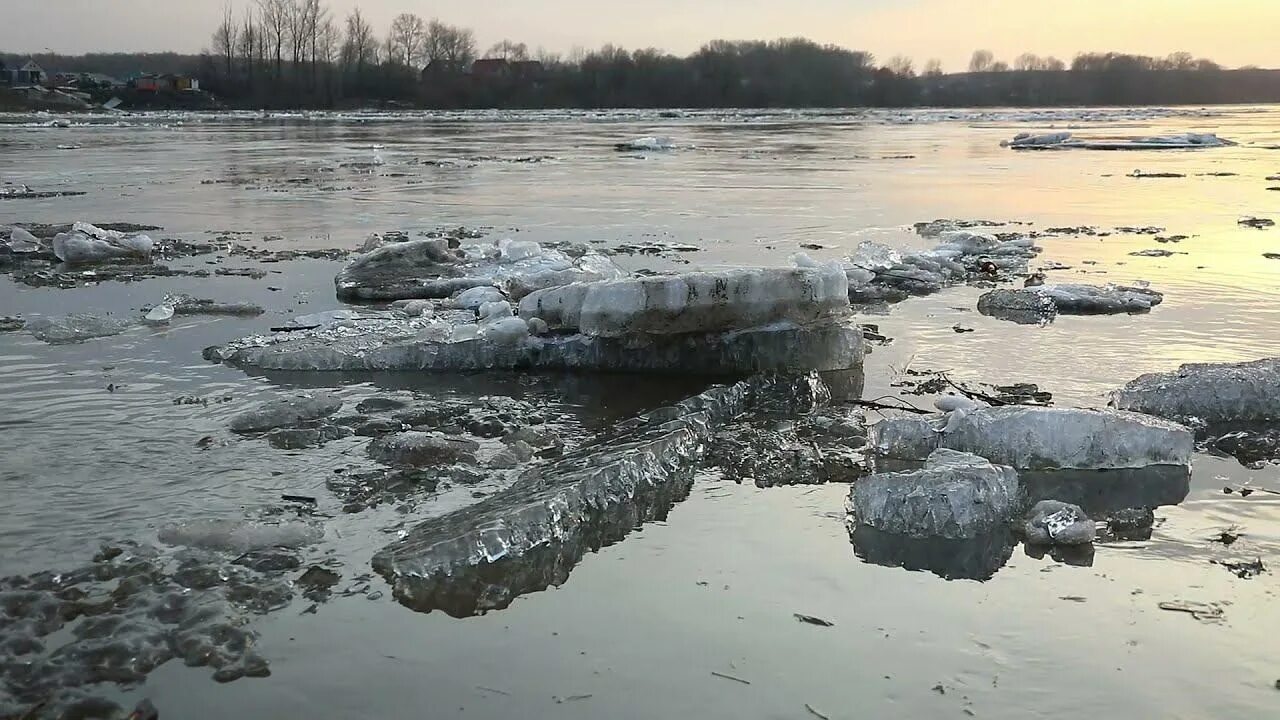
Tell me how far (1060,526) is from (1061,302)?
4.17 meters

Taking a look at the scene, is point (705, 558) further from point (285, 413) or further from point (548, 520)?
point (285, 413)

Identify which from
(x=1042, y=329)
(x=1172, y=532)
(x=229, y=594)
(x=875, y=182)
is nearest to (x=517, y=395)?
(x=229, y=594)

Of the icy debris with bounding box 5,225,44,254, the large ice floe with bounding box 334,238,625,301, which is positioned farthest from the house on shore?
the large ice floe with bounding box 334,238,625,301

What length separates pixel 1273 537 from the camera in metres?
3.57

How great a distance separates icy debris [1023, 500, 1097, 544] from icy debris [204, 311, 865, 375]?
83.7 inches

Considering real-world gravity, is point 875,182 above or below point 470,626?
above

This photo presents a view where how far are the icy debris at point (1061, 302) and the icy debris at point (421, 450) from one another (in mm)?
4216

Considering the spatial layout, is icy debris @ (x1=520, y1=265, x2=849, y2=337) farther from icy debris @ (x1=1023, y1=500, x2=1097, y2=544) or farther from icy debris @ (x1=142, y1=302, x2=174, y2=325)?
icy debris @ (x1=142, y1=302, x2=174, y2=325)

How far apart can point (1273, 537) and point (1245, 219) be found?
982 centimetres

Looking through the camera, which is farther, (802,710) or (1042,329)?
(1042,329)

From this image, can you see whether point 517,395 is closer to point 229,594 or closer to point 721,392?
point 721,392

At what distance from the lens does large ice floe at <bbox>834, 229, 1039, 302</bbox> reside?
811 cm

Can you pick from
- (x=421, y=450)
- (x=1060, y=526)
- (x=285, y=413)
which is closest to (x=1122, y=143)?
(x=1060, y=526)

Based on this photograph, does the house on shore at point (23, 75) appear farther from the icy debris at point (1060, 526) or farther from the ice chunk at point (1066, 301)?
the icy debris at point (1060, 526)
